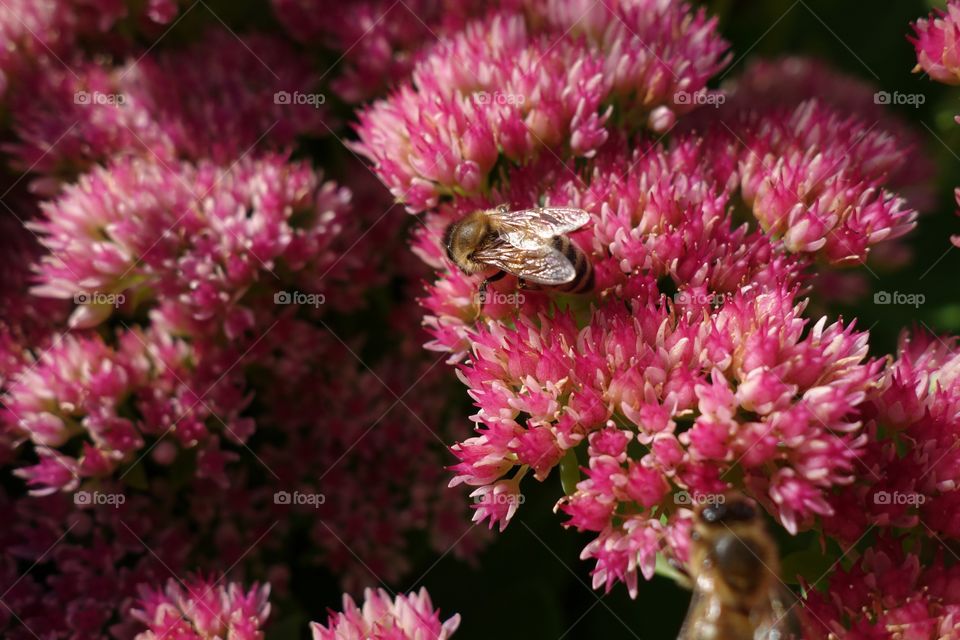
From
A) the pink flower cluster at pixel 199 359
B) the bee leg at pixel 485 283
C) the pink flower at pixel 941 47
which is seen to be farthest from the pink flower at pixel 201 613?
the pink flower at pixel 941 47

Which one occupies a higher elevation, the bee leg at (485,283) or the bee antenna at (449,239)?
the bee antenna at (449,239)

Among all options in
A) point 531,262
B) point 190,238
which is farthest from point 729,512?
point 190,238

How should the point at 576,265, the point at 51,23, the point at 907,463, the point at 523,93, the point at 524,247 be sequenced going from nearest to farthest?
the point at 907,463 < the point at 576,265 < the point at 524,247 < the point at 523,93 < the point at 51,23

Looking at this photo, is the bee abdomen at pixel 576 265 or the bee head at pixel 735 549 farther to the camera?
the bee abdomen at pixel 576 265

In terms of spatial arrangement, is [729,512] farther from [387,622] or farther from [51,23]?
[51,23]

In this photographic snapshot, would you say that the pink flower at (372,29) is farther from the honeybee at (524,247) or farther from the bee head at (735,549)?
the bee head at (735,549)

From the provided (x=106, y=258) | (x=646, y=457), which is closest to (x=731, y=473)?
(x=646, y=457)

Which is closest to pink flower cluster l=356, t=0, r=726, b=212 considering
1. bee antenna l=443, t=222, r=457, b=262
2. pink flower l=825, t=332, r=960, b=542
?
bee antenna l=443, t=222, r=457, b=262

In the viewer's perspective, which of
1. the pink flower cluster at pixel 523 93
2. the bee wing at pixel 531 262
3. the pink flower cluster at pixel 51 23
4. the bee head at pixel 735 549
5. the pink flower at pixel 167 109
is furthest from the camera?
the pink flower cluster at pixel 51 23
